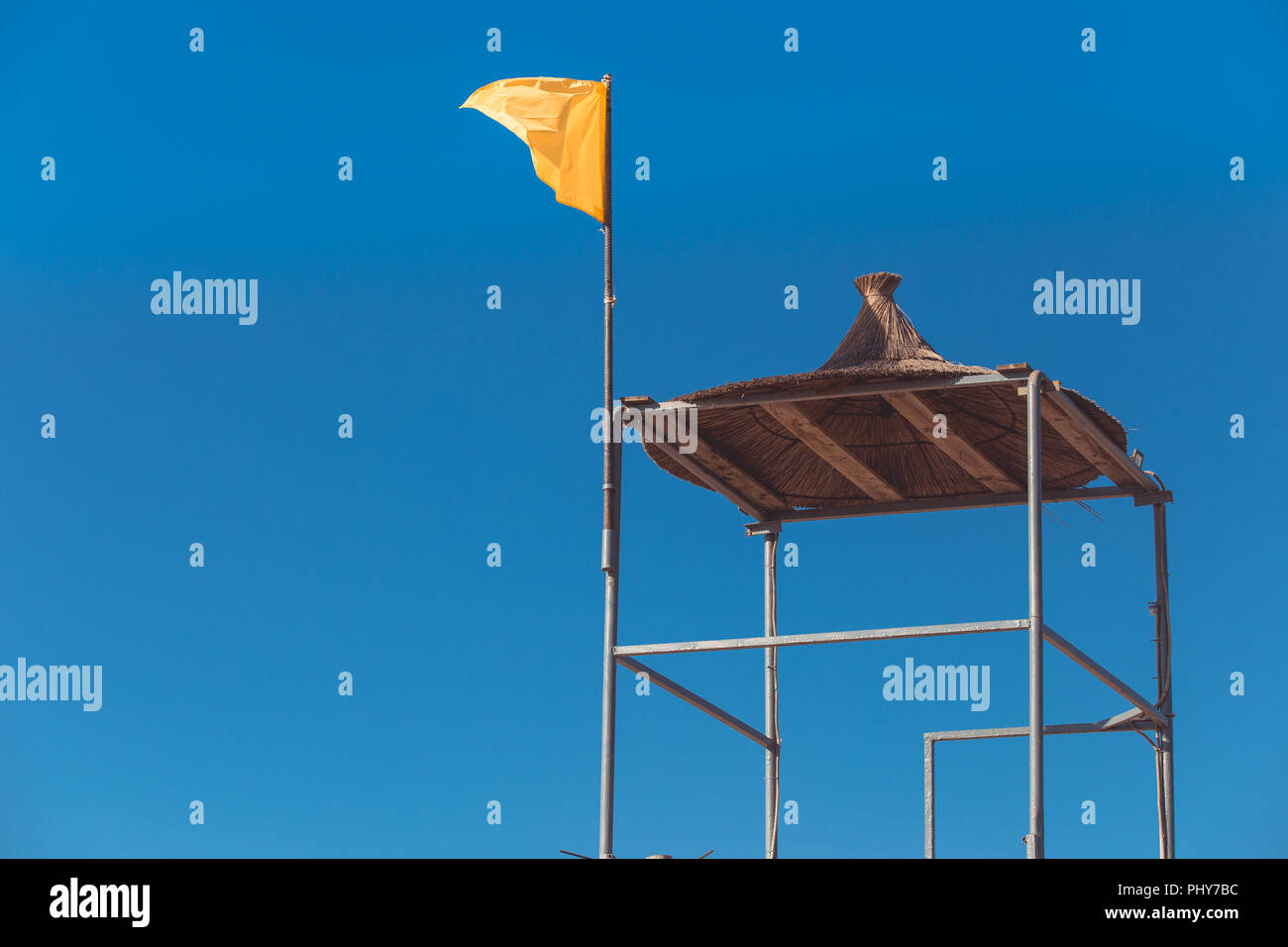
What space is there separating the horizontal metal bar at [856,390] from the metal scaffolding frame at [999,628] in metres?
0.01

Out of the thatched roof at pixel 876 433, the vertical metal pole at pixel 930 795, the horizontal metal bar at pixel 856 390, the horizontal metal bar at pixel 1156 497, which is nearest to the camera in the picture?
the horizontal metal bar at pixel 856 390

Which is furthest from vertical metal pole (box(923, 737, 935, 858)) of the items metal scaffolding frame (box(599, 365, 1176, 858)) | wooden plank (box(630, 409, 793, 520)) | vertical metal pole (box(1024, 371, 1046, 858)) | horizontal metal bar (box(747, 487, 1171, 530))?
vertical metal pole (box(1024, 371, 1046, 858))

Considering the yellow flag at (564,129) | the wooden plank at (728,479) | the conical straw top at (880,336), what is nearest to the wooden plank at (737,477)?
the wooden plank at (728,479)

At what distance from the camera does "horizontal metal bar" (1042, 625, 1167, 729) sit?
75.5 feet

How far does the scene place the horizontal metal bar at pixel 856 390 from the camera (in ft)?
75.7

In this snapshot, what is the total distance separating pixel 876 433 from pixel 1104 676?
4300 mm

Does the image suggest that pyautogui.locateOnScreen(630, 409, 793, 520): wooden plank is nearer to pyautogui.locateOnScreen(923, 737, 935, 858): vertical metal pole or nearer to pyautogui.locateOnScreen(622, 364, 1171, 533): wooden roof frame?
pyautogui.locateOnScreen(622, 364, 1171, 533): wooden roof frame

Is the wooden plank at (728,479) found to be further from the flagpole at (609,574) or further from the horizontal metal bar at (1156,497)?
the horizontal metal bar at (1156,497)

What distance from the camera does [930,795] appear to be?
1083 inches
